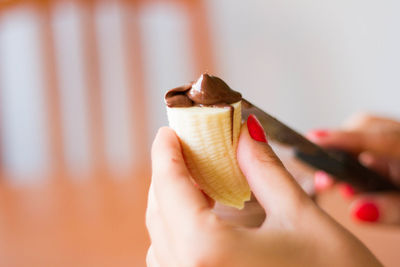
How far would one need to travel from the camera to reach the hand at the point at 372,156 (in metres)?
0.65

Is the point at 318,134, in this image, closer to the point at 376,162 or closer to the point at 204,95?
the point at 376,162

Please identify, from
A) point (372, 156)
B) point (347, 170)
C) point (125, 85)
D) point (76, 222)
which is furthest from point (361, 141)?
point (125, 85)

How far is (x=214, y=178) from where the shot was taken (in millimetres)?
285

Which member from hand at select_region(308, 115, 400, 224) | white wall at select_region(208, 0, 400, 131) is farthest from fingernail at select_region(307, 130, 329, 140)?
white wall at select_region(208, 0, 400, 131)

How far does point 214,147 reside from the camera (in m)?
0.27

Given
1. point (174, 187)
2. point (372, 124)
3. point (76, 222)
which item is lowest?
point (76, 222)

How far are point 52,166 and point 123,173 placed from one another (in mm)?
203

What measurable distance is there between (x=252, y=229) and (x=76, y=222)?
19.9 inches

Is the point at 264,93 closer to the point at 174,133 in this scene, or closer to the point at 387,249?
the point at 387,249

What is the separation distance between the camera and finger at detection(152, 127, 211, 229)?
0.78 ft

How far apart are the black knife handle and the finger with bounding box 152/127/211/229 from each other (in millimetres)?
228

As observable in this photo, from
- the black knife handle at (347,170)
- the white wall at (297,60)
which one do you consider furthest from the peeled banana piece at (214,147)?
the white wall at (297,60)

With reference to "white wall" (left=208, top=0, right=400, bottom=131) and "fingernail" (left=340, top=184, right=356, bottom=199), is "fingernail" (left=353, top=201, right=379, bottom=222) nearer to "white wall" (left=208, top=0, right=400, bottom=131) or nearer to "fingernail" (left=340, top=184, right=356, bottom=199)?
"fingernail" (left=340, top=184, right=356, bottom=199)

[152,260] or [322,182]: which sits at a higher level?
[152,260]
